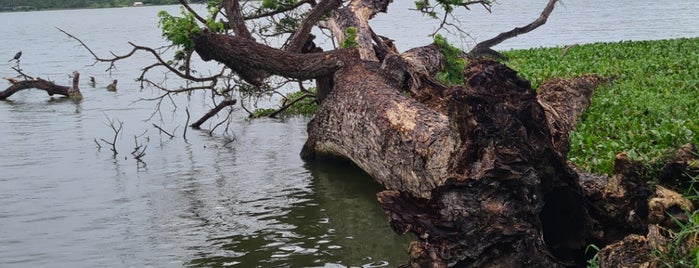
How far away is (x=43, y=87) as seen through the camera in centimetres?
2516

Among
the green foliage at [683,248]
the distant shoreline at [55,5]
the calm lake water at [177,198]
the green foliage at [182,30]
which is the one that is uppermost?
the distant shoreline at [55,5]

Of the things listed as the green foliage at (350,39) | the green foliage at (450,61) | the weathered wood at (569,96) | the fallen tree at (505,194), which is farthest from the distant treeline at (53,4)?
the fallen tree at (505,194)

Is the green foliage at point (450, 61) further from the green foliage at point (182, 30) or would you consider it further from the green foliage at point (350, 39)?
the green foliage at point (182, 30)

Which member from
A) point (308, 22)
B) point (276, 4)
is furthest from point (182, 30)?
point (276, 4)

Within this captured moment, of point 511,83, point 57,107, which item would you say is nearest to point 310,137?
point 511,83

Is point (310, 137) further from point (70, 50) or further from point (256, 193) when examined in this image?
point (70, 50)

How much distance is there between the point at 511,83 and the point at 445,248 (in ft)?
4.93

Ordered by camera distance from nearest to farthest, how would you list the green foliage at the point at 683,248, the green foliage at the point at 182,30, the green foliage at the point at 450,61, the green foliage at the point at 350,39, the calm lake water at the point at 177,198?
1. the green foliage at the point at 683,248
2. the calm lake water at the point at 177,198
3. the green foliage at the point at 182,30
4. the green foliage at the point at 350,39
5. the green foliage at the point at 450,61

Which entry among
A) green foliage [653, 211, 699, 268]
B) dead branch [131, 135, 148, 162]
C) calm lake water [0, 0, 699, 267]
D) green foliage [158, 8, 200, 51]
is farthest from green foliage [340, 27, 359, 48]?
green foliage [653, 211, 699, 268]

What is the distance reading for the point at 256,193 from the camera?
12039 millimetres

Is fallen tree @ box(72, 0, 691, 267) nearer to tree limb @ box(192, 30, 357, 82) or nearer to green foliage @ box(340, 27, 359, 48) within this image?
tree limb @ box(192, 30, 357, 82)

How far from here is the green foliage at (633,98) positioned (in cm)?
951

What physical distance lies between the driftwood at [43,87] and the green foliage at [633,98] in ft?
40.4

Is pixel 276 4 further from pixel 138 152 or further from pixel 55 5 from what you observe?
pixel 55 5
